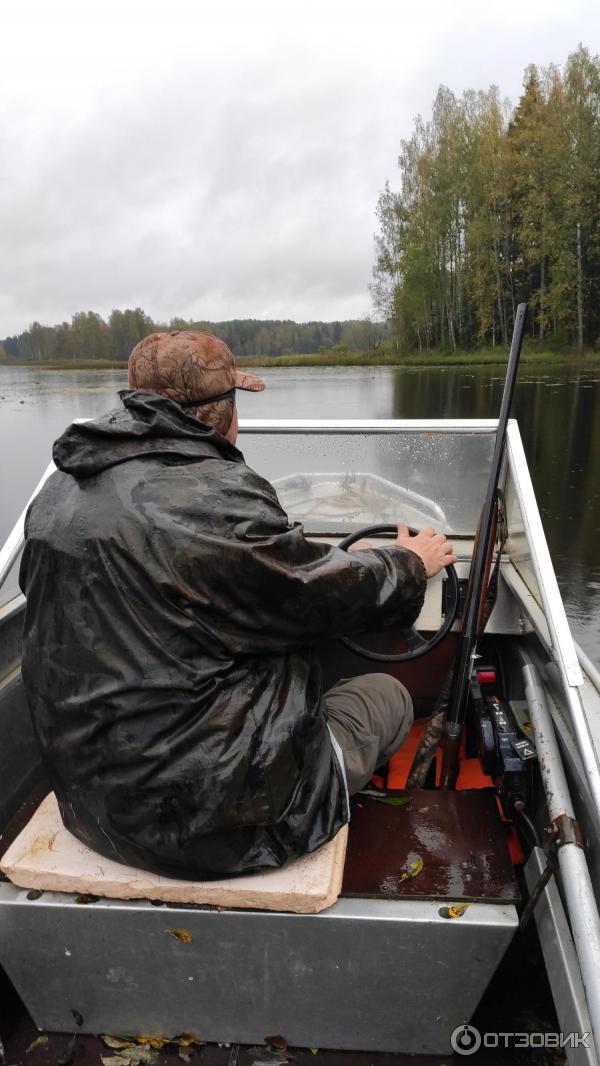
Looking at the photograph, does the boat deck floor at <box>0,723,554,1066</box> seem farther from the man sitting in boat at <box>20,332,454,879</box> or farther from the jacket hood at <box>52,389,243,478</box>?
the jacket hood at <box>52,389,243,478</box>

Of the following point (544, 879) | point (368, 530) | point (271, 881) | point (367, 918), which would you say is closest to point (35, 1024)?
point (271, 881)

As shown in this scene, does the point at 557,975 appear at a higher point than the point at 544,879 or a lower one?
lower

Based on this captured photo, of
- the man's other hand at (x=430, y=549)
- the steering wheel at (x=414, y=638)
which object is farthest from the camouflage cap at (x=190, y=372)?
the steering wheel at (x=414, y=638)

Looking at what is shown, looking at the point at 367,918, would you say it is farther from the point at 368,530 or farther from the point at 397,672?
the point at 397,672

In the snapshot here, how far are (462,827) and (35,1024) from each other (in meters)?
1.33

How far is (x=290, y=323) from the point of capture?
286ft

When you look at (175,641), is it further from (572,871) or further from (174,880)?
(572,871)

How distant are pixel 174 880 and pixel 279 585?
769mm

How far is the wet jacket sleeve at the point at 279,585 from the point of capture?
4.83 feet

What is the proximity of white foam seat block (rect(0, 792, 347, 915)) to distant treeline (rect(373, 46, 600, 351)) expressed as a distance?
148 feet

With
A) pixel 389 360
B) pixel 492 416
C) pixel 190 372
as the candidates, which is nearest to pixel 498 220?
pixel 389 360

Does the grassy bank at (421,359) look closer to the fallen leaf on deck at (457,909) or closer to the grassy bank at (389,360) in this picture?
the grassy bank at (389,360)

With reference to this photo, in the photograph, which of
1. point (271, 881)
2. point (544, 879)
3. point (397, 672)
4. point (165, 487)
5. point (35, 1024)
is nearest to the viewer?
point (165, 487)

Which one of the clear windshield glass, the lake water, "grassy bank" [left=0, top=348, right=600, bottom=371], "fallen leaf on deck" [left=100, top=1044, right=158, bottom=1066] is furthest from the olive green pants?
"grassy bank" [left=0, top=348, right=600, bottom=371]
